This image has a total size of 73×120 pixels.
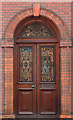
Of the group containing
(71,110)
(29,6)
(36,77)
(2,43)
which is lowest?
(71,110)

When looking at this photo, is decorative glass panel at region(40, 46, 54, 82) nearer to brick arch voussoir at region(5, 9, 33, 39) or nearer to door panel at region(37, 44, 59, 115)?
door panel at region(37, 44, 59, 115)

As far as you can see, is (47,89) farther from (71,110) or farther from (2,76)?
(2,76)

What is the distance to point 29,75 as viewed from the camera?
5.66m

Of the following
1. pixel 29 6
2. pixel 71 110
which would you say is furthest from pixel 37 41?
pixel 71 110

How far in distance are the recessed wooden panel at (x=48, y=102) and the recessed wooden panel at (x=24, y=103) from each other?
0.39m

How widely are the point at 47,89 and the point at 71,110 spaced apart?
105 centimetres

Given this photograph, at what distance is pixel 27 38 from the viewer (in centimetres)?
562

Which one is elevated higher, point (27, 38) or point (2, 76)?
point (27, 38)

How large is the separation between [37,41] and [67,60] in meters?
1.23

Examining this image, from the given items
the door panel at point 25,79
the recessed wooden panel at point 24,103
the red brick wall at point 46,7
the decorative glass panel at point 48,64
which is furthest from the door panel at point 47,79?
the red brick wall at point 46,7

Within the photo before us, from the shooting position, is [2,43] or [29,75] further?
[29,75]

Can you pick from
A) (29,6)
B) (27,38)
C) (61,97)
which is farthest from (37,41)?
(61,97)

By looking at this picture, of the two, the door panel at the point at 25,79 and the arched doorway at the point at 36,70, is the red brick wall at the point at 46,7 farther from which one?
the door panel at the point at 25,79

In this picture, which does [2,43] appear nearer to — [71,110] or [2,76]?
[2,76]
